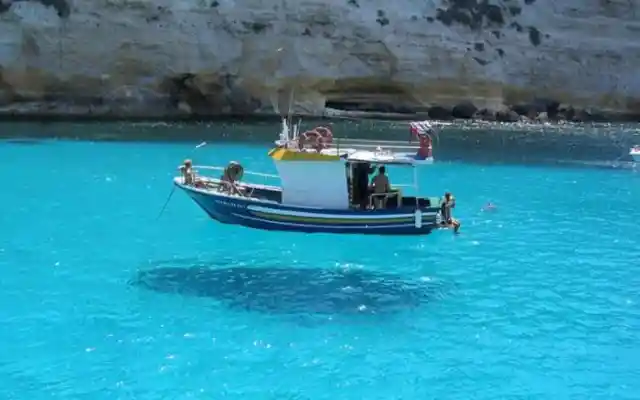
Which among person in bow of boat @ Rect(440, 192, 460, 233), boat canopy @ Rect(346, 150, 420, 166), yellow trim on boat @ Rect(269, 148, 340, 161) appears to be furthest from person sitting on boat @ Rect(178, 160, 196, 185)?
person in bow of boat @ Rect(440, 192, 460, 233)

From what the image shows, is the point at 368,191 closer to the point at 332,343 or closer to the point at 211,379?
the point at 332,343

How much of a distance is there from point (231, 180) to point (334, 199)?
2912 millimetres

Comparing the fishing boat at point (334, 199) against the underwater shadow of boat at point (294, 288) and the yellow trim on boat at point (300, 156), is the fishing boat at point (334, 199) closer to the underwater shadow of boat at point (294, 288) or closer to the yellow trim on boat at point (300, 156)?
the yellow trim on boat at point (300, 156)

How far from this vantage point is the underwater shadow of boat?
52.5 feet

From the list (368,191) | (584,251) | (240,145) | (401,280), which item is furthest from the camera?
(240,145)

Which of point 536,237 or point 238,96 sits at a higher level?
point 238,96

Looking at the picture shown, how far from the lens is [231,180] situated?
67.4ft

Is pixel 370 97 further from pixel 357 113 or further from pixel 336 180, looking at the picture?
pixel 336 180

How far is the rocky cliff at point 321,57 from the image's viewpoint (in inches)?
1976

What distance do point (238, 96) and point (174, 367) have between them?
4241 cm

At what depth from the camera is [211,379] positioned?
12.5m

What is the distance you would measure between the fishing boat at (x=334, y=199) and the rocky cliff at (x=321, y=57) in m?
33.5

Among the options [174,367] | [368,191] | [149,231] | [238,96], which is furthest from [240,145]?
[174,367]

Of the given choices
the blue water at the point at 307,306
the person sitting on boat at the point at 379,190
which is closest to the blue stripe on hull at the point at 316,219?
the person sitting on boat at the point at 379,190
